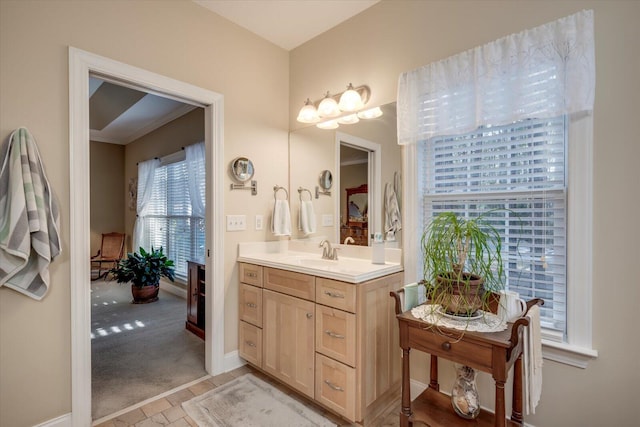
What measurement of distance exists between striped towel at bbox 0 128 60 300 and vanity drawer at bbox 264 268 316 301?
4.04ft

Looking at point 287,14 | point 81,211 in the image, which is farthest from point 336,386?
point 287,14

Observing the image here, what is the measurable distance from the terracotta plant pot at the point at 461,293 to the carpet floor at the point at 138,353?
6.38 ft

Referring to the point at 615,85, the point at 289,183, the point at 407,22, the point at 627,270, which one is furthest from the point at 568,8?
the point at 289,183

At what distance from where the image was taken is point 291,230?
2820 millimetres

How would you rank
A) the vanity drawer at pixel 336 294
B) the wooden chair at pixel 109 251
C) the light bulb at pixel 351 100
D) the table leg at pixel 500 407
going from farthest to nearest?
the wooden chair at pixel 109 251 < the light bulb at pixel 351 100 < the vanity drawer at pixel 336 294 < the table leg at pixel 500 407

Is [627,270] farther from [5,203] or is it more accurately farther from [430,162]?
[5,203]

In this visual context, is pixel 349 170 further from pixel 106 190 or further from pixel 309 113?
pixel 106 190

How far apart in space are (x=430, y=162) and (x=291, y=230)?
4.38 ft

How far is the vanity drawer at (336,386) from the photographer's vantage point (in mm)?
1742

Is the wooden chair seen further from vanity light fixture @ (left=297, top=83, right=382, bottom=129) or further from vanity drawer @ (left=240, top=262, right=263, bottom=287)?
vanity light fixture @ (left=297, top=83, right=382, bottom=129)

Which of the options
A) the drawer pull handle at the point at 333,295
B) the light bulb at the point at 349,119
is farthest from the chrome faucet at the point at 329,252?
the light bulb at the point at 349,119

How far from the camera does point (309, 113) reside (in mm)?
2533

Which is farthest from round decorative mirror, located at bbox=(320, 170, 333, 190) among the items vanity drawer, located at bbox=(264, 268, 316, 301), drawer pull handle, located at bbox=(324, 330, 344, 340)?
drawer pull handle, located at bbox=(324, 330, 344, 340)

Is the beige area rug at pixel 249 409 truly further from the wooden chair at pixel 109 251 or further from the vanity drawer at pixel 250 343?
the wooden chair at pixel 109 251
